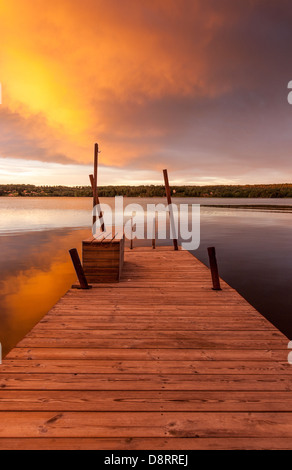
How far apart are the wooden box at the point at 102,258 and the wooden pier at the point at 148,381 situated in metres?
1.52

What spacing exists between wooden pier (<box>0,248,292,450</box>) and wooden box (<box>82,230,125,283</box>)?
1.52 m

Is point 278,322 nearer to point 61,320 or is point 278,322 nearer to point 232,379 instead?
point 232,379

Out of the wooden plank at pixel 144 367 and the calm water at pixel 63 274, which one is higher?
the wooden plank at pixel 144 367

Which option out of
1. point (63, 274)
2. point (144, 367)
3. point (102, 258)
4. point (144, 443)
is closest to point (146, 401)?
point (144, 443)

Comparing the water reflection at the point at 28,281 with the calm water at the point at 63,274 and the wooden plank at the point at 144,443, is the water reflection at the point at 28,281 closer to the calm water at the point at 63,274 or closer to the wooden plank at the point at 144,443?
the calm water at the point at 63,274

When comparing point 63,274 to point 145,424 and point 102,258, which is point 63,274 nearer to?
point 102,258

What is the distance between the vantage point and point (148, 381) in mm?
2887

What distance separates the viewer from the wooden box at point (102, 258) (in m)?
6.23

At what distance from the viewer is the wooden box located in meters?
6.23

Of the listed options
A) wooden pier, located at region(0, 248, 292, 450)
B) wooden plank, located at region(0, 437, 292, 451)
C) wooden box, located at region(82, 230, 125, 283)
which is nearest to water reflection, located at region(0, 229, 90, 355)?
wooden box, located at region(82, 230, 125, 283)

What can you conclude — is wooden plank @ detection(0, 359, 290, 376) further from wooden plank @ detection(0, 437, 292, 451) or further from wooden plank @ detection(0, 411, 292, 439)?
wooden plank @ detection(0, 437, 292, 451)

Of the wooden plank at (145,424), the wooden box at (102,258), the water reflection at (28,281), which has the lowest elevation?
the water reflection at (28,281)

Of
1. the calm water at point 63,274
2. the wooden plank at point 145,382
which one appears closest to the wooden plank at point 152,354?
the wooden plank at point 145,382
